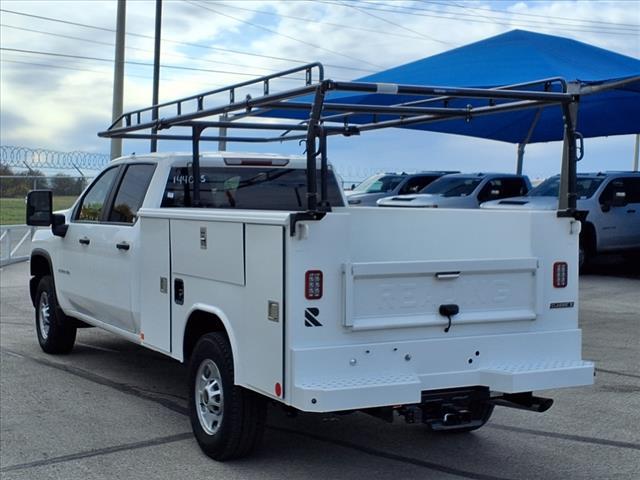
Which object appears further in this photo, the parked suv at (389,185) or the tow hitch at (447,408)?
the parked suv at (389,185)

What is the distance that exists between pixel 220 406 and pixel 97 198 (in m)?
3.50

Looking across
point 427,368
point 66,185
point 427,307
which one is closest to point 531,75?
point 427,307

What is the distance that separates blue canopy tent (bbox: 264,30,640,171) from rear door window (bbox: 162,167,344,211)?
21.6 feet

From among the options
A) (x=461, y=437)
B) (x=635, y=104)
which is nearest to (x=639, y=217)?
(x=635, y=104)

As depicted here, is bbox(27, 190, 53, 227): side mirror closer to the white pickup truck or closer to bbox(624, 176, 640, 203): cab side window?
the white pickup truck

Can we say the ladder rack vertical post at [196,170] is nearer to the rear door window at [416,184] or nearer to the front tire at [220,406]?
the front tire at [220,406]

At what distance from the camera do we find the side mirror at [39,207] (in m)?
8.76

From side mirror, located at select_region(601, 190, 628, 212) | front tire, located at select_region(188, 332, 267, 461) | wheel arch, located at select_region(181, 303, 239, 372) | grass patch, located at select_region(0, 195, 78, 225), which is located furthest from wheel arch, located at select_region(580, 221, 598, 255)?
grass patch, located at select_region(0, 195, 78, 225)

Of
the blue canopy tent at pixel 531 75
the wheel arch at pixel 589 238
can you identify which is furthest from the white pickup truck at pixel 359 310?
the wheel arch at pixel 589 238

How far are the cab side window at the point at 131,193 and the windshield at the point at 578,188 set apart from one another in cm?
1180

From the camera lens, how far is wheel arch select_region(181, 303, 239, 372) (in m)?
5.71

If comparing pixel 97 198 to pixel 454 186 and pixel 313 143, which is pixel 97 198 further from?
pixel 454 186

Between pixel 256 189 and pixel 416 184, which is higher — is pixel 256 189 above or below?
below

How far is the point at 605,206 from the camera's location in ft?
57.9
